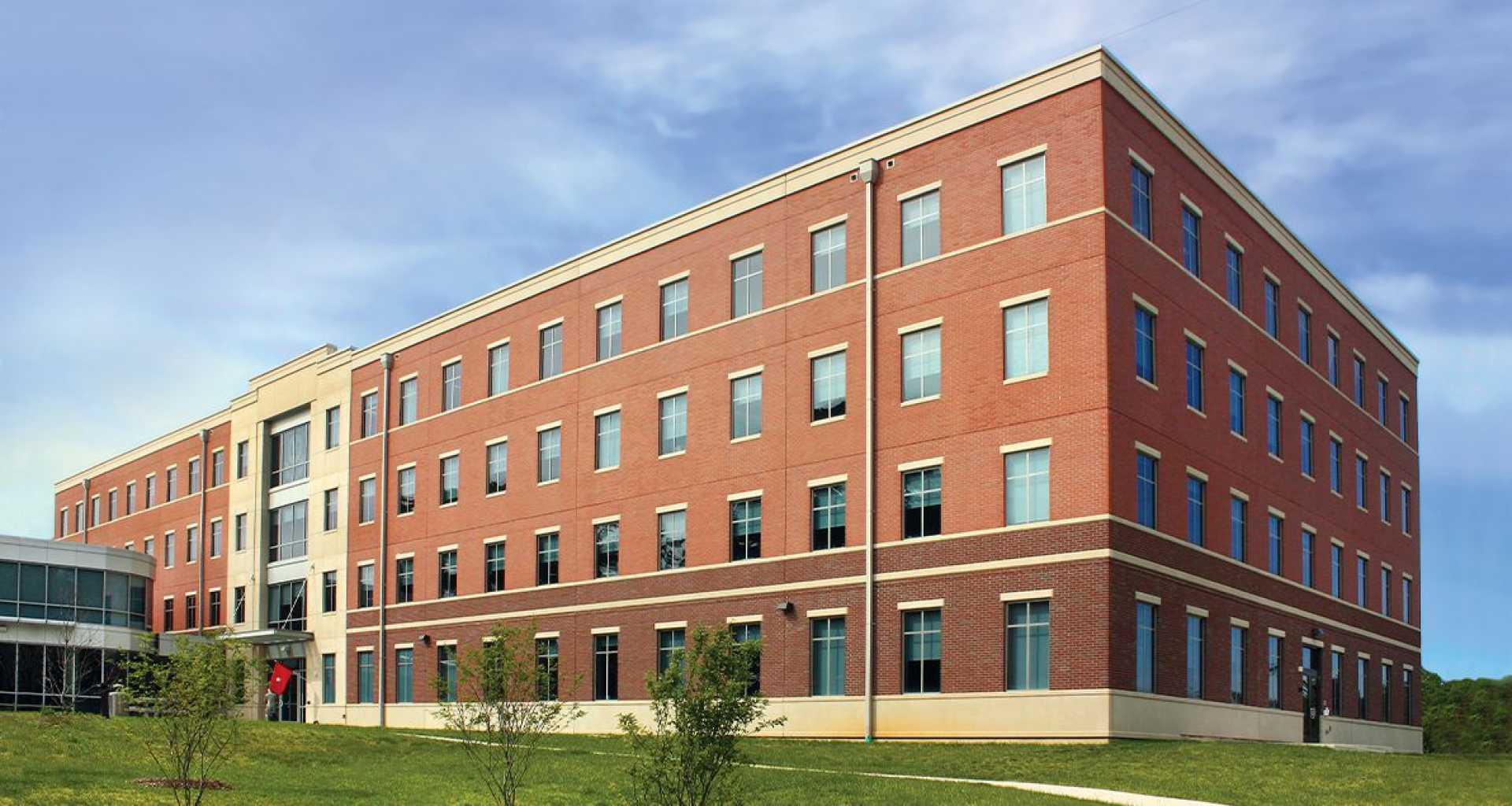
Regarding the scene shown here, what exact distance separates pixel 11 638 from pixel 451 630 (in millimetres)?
19657

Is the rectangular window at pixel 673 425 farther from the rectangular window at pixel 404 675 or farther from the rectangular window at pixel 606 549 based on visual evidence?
the rectangular window at pixel 404 675

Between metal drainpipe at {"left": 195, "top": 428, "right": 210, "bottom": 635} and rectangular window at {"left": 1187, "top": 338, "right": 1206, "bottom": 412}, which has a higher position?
rectangular window at {"left": 1187, "top": 338, "right": 1206, "bottom": 412}

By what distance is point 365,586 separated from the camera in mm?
57438

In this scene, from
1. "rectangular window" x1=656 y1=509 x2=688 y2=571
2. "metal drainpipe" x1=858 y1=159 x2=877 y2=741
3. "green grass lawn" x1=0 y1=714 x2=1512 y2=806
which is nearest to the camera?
"green grass lawn" x1=0 y1=714 x2=1512 y2=806

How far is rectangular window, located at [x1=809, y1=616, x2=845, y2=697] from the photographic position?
3791 centimetres

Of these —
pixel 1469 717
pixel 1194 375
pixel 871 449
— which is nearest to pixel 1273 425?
pixel 1194 375

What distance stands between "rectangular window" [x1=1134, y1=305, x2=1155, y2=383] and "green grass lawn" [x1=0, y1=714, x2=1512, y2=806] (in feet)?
27.8

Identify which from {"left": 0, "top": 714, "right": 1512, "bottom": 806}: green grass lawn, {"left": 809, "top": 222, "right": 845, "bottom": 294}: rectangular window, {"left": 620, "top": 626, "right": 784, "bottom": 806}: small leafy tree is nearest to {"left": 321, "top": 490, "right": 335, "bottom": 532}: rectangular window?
{"left": 0, "top": 714, "right": 1512, "bottom": 806}: green grass lawn

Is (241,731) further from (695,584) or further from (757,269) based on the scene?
(757,269)

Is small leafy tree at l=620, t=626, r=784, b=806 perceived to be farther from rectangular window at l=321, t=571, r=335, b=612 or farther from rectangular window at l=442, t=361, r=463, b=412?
rectangular window at l=321, t=571, r=335, b=612

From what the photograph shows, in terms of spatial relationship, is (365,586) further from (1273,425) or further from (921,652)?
(1273,425)

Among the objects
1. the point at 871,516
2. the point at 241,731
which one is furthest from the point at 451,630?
the point at 871,516

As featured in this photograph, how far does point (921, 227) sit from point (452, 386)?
22751 millimetres

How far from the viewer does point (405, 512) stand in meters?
55.6
